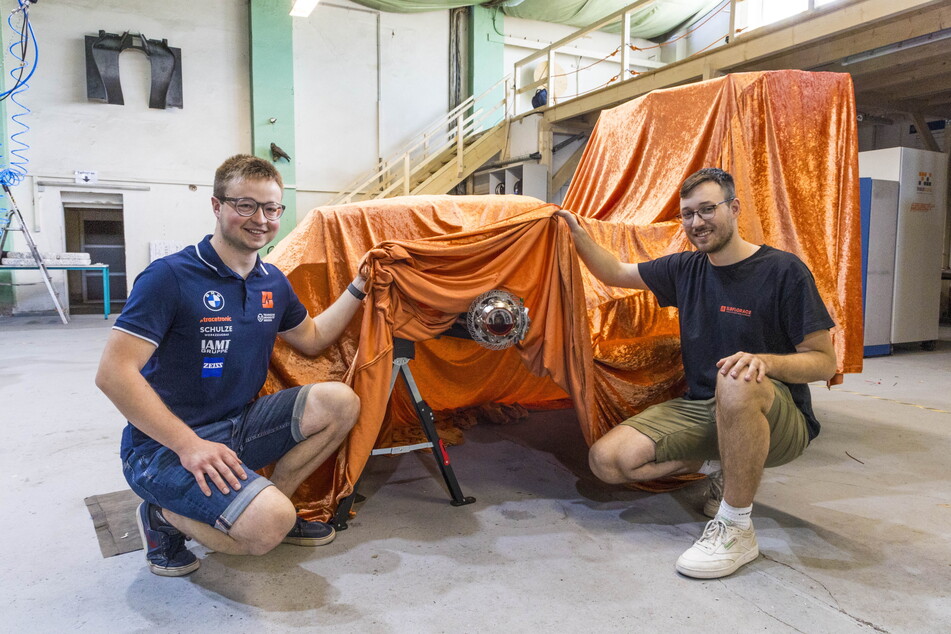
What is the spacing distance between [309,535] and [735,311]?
156 centimetres

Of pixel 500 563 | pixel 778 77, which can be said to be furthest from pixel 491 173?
pixel 500 563

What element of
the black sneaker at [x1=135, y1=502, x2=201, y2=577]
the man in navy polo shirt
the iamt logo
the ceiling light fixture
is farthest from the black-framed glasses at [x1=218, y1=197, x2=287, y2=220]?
the ceiling light fixture

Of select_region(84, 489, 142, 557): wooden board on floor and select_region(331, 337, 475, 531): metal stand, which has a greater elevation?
select_region(331, 337, 475, 531): metal stand

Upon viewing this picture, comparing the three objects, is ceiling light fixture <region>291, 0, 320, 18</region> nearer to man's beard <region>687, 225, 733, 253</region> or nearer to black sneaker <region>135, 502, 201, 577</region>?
man's beard <region>687, 225, 733, 253</region>

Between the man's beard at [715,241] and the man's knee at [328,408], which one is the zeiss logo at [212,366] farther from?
the man's beard at [715,241]

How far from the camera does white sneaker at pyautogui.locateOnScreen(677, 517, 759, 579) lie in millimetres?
1752

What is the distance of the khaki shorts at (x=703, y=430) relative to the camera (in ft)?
6.34

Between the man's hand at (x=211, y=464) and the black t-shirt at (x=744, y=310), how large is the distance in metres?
1.52

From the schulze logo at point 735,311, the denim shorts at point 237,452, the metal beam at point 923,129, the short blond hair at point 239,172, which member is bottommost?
the denim shorts at point 237,452

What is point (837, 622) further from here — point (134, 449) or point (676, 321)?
point (134, 449)

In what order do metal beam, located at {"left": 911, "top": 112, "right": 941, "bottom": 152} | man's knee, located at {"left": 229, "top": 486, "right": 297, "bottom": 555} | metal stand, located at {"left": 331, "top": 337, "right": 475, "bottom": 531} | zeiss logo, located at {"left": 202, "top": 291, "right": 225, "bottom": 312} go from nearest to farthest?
man's knee, located at {"left": 229, "top": 486, "right": 297, "bottom": 555} → zeiss logo, located at {"left": 202, "top": 291, "right": 225, "bottom": 312} → metal stand, located at {"left": 331, "top": 337, "right": 475, "bottom": 531} → metal beam, located at {"left": 911, "top": 112, "right": 941, "bottom": 152}

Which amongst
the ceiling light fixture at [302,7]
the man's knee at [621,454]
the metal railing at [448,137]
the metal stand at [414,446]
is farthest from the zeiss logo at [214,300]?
the ceiling light fixture at [302,7]

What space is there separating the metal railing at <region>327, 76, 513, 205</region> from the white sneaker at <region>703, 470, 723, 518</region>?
25.7ft

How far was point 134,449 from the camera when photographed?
1.69 metres
